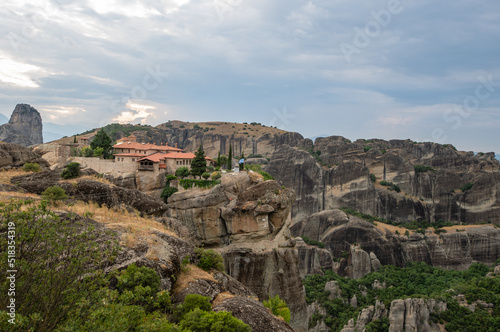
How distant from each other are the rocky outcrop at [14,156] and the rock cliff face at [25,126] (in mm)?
122954

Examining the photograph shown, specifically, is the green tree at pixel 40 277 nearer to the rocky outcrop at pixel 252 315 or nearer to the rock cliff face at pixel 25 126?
the rocky outcrop at pixel 252 315

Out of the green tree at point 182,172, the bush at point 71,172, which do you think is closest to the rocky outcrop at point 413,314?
the green tree at point 182,172

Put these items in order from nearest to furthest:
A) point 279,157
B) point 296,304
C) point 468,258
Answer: point 296,304
point 468,258
point 279,157

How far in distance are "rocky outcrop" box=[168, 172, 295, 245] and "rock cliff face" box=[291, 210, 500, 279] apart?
3211 cm

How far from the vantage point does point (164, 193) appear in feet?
133

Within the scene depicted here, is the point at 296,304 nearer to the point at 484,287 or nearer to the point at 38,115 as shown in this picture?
the point at 484,287

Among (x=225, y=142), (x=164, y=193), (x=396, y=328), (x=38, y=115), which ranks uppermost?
(x=38, y=115)

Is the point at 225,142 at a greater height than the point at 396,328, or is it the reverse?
the point at 225,142

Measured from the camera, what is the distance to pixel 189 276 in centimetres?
1582

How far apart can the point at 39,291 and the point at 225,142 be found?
128862mm

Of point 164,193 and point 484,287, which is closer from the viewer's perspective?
point 164,193

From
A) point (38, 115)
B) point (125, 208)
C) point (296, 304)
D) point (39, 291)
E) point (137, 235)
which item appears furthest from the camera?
point (38, 115)

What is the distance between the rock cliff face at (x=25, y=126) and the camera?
446 feet

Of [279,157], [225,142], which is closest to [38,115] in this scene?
[225,142]
